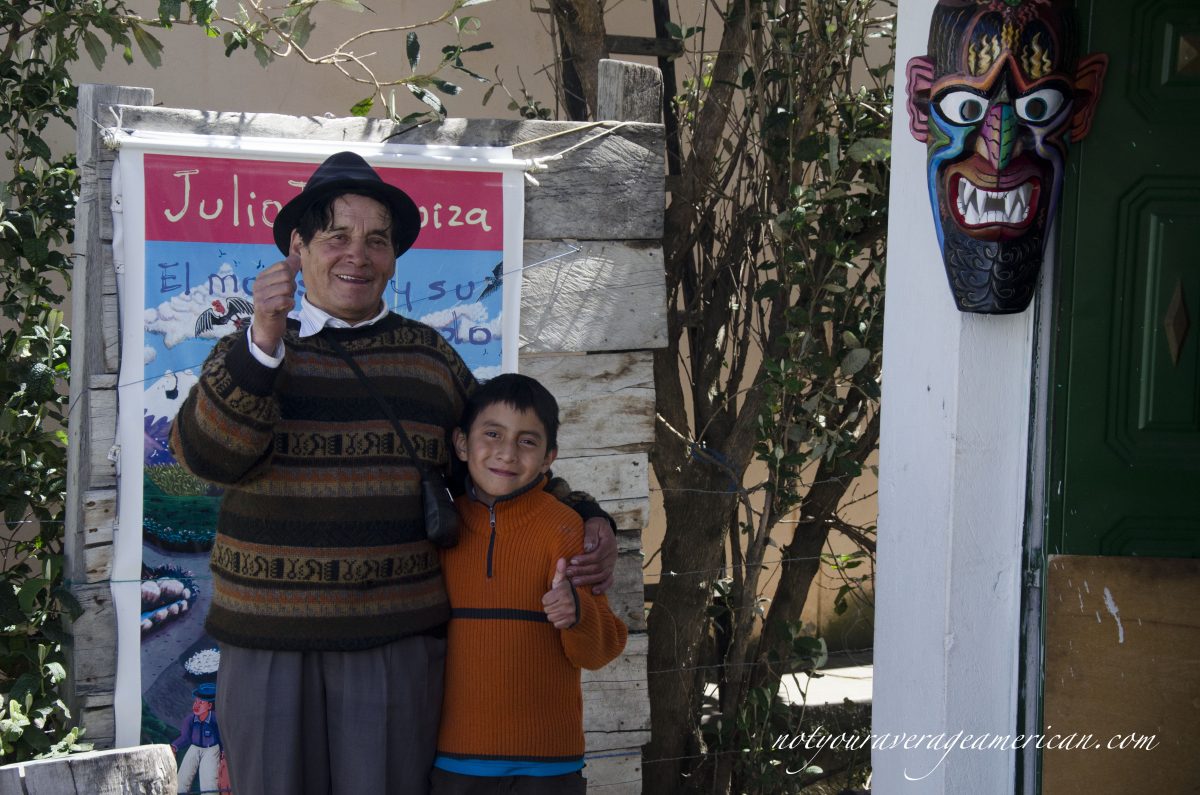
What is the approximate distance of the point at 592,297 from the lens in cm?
326

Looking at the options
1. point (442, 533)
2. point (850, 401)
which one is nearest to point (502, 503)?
point (442, 533)

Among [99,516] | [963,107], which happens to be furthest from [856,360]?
[99,516]

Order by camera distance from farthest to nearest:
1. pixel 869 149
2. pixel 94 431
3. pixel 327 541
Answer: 1. pixel 869 149
2. pixel 94 431
3. pixel 327 541

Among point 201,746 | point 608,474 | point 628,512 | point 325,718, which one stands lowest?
point 201,746

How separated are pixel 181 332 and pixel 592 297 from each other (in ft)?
3.51

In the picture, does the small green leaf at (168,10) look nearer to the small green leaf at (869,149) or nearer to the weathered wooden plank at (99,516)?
the weathered wooden plank at (99,516)

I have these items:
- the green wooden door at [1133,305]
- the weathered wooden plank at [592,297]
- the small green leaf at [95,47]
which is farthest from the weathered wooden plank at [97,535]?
the green wooden door at [1133,305]

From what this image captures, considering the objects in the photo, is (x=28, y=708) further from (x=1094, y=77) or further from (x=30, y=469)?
(x=1094, y=77)

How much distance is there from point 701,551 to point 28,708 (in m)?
2.11

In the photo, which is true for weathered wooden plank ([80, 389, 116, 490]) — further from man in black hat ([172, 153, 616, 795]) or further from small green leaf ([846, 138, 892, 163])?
small green leaf ([846, 138, 892, 163])

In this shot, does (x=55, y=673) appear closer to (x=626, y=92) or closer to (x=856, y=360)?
(x=626, y=92)

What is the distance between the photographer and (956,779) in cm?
245

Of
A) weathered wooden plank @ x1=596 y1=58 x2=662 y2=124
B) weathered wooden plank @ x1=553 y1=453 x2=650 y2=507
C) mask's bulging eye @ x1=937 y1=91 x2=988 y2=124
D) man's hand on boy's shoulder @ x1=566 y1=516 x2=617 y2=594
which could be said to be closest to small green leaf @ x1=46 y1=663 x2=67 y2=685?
weathered wooden plank @ x1=553 y1=453 x2=650 y2=507

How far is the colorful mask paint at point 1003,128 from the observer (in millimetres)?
2301
